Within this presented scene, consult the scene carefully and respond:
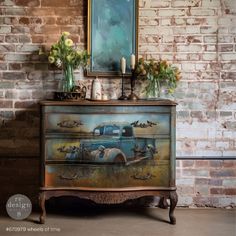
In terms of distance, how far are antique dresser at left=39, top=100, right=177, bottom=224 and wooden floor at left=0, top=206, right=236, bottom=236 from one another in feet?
A: 0.77

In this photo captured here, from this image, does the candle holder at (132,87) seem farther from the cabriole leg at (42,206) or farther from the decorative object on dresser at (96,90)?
the cabriole leg at (42,206)

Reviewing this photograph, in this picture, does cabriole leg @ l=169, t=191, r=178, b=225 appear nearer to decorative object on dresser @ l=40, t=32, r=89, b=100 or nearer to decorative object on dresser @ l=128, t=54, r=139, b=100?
decorative object on dresser @ l=128, t=54, r=139, b=100

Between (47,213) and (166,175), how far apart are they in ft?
3.74

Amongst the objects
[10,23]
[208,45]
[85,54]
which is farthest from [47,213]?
[208,45]

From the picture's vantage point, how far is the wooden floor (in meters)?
3.12

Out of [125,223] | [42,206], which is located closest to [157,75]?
[125,223]

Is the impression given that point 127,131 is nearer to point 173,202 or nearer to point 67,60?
point 173,202

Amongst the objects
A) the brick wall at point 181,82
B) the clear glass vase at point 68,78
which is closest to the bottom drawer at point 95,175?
the brick wall at point 181,82

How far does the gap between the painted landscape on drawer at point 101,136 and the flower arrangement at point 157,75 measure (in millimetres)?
511

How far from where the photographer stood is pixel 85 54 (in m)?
3.54

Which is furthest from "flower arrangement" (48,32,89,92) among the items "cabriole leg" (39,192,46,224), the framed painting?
"cabriole leg" (39,192,46,224)

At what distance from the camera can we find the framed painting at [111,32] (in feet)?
11.9

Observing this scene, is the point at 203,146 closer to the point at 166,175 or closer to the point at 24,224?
the point at 166,175
